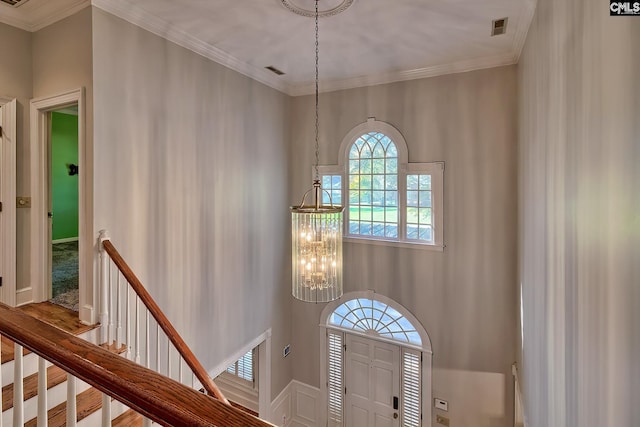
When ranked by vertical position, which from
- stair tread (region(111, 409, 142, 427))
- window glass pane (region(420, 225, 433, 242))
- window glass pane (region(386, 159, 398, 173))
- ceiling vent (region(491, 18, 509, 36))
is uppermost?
ceiling vent (region(491, 18, 509, 36))

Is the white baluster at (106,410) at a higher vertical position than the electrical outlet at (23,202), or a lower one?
lower

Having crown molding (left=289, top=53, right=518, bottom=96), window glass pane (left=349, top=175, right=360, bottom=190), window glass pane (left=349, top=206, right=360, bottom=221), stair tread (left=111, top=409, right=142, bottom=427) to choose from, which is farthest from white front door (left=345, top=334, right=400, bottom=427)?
crown molding (left=289, top=53, right=518, bottom=96)

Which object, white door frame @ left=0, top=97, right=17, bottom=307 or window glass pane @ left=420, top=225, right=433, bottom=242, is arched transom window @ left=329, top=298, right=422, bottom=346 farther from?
white door frame @ left=0, top=97, right=17, bottom=307

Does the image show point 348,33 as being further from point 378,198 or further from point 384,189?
point 378,198

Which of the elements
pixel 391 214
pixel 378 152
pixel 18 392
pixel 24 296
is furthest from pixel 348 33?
pixel 24 296

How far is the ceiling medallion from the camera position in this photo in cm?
268

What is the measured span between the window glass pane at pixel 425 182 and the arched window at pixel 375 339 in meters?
1.69

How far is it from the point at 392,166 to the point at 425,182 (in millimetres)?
516

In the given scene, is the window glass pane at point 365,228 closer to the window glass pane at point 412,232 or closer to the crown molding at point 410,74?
the window glass pane at point 412,232

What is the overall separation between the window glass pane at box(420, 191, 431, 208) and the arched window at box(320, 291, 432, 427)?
1.46 metres

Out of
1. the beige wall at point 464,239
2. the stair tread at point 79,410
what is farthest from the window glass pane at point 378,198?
the stair tread at point 79,410

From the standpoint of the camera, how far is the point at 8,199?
2896mm

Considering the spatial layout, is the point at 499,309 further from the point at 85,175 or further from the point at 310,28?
the point at 85,175

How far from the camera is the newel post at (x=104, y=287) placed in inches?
101
